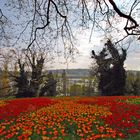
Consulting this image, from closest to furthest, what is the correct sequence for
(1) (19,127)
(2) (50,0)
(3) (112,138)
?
(3) (112,138), (1) (19,127), (2) (50,0)

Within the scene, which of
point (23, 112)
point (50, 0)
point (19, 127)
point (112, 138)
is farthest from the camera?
point (23, 112)

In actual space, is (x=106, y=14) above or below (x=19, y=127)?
above

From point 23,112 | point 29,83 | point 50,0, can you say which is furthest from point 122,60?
point 50,0

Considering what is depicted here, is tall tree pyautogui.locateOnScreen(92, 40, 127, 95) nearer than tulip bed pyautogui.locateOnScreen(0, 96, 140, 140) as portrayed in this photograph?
No

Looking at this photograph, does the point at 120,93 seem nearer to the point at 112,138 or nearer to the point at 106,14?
the point at 106,14

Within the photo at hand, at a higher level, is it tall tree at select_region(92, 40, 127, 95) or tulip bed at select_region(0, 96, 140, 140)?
tall tree at select_region(92, 40, 127, 95)

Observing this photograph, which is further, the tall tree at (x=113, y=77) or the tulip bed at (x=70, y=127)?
the tall tree at (x=113, y=77)

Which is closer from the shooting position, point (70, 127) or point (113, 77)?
point (70, 127)

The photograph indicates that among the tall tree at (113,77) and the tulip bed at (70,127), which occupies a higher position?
the tall tree at (113,77)

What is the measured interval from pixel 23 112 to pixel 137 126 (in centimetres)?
601

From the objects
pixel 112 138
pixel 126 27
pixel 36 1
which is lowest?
pixel 112 138

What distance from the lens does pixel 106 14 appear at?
1434cm

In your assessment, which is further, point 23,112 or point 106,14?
point 23,112

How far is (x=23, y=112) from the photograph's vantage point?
16.6m
